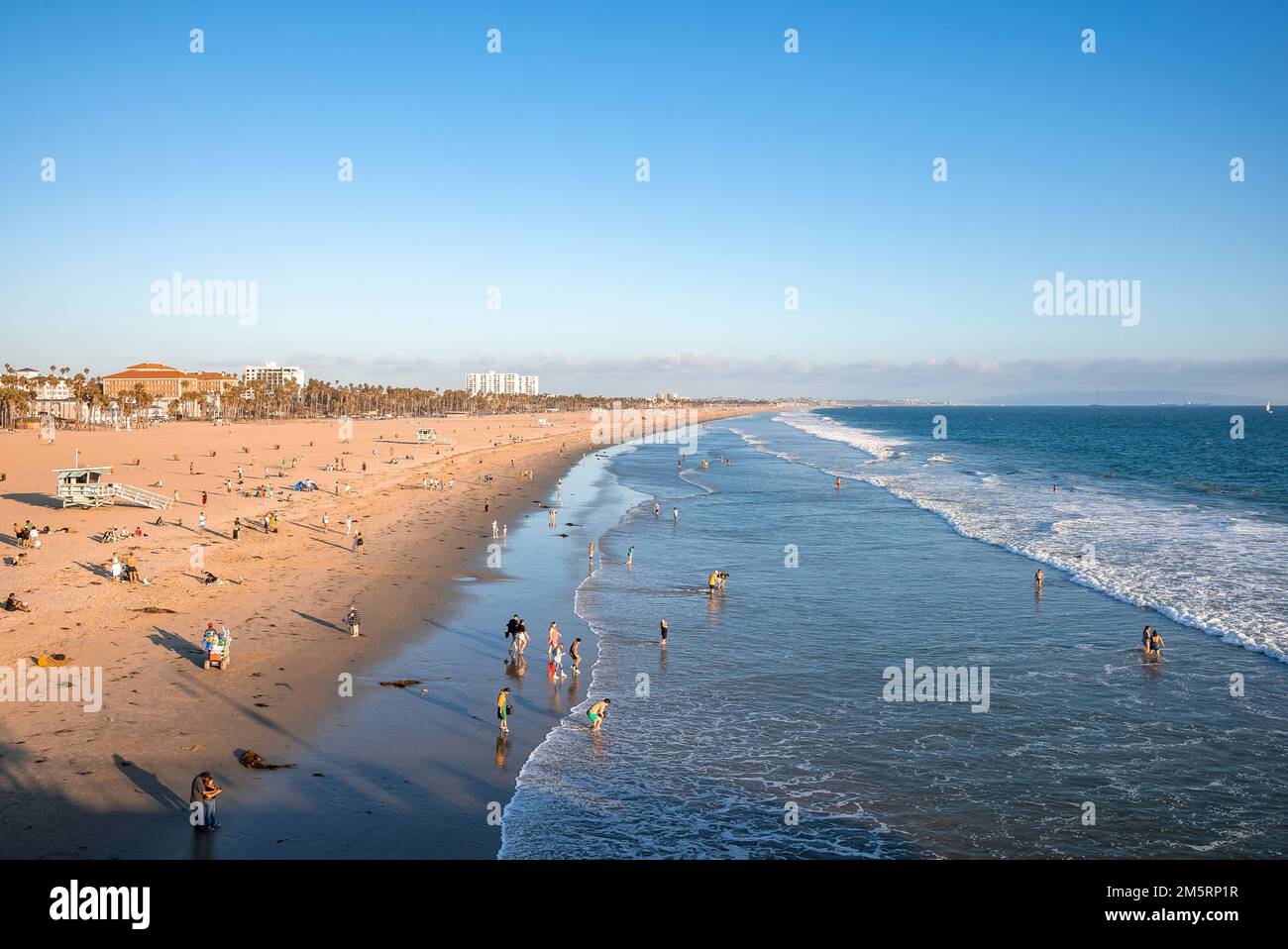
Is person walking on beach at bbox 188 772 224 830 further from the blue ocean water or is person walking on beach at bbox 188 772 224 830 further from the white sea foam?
the white sea foam

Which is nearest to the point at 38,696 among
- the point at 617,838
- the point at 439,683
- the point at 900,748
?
the point at 439,683

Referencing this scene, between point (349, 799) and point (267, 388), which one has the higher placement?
point (267, 388)

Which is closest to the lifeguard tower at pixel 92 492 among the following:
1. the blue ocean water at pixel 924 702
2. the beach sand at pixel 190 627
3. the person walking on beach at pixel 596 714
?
the beach sand at pixel 190 627

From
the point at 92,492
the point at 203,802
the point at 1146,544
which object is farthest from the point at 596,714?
the point at 92,492

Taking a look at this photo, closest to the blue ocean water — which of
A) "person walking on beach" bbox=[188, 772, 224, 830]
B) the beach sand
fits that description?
the beach sand
